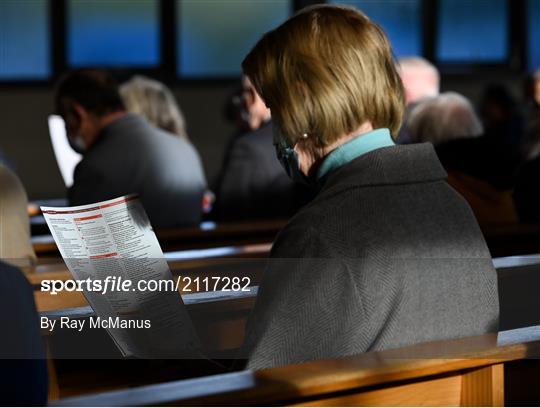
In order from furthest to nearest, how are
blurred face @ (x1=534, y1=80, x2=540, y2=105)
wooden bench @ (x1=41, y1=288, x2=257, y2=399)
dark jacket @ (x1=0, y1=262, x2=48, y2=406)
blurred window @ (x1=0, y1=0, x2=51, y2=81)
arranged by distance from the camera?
blurred window @ (x1=0, y1=0, x2=51, y2=81), blurred face @ (x1=534, y1=80, x2=540, y2=105), wooden bench @ (x1=41, y1=288, x2=257, y2=399), dark jacket @ (x1=0, y1=262, x2=48, y2=406)

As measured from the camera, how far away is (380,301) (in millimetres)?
1813

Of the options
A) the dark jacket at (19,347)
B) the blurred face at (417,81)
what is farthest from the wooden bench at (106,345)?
the blurred face at (417,81)

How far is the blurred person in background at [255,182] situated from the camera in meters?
4.52

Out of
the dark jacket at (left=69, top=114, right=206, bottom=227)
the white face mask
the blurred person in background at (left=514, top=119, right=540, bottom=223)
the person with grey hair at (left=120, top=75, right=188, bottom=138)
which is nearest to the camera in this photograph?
the blurred person in background at (left=514, top=119, right=540, bottom=223)

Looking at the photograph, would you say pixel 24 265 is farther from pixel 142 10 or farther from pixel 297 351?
pixel 142 10

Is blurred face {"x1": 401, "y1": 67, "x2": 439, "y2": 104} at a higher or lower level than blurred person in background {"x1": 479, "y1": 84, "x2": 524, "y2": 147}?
higher

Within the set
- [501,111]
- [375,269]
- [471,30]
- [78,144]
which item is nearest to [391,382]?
[375,269]

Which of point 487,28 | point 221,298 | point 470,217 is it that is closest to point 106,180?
point 221,298

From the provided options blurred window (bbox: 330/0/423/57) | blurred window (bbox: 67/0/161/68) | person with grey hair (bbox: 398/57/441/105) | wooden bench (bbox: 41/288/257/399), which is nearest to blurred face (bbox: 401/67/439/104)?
person with grey hair (bbox: 398/57/441/105)

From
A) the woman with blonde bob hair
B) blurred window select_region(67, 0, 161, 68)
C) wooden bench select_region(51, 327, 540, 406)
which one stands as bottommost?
blurred window select_region(67, 0, 161, 68)

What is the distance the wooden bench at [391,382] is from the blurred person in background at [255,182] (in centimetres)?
248

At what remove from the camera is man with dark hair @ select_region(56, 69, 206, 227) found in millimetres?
4449

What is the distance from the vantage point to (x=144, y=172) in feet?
14.9

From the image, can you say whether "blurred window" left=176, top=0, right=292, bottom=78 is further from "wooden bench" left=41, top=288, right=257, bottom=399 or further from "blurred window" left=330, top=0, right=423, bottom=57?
"wooden bench" left=41, top=288, right=257, bottom=399
